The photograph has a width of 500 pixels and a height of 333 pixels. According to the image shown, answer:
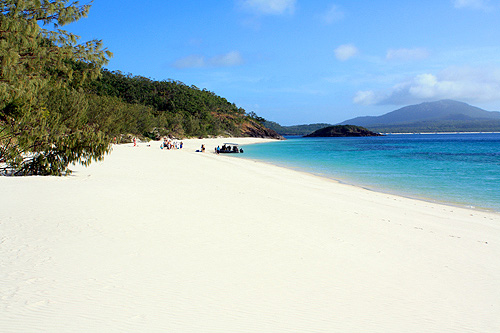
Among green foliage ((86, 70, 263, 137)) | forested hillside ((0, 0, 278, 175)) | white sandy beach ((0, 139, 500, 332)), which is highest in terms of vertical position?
green foliage ((86, 70, 263, 137))

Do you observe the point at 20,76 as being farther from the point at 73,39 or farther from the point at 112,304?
the point at 112,304

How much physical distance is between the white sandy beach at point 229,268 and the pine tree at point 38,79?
256 cm

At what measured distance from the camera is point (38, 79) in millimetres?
9188

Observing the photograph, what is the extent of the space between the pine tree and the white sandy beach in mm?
2555

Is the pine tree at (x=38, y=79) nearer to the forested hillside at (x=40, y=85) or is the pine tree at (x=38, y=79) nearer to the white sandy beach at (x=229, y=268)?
the forested hillside at (x=40, y=85)

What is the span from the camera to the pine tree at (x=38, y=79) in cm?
845

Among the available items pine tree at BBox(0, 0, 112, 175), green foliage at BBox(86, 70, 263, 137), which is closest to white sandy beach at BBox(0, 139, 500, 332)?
pine tree at BBox(0, 0, 112, 175)

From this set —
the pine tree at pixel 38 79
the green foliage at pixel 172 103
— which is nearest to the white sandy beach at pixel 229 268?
the pine tree at pixel 38 79

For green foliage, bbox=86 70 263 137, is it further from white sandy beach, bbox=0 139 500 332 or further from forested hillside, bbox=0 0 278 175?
white sandy beach, bbox=0 139 500 332

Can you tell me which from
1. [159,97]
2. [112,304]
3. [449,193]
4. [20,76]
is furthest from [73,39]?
[159,97]

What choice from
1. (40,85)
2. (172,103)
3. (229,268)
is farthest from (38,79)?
(172,103)

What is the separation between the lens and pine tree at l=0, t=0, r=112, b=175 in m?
8.45

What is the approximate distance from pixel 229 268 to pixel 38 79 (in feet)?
25.7

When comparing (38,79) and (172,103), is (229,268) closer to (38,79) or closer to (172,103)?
(38,79)
